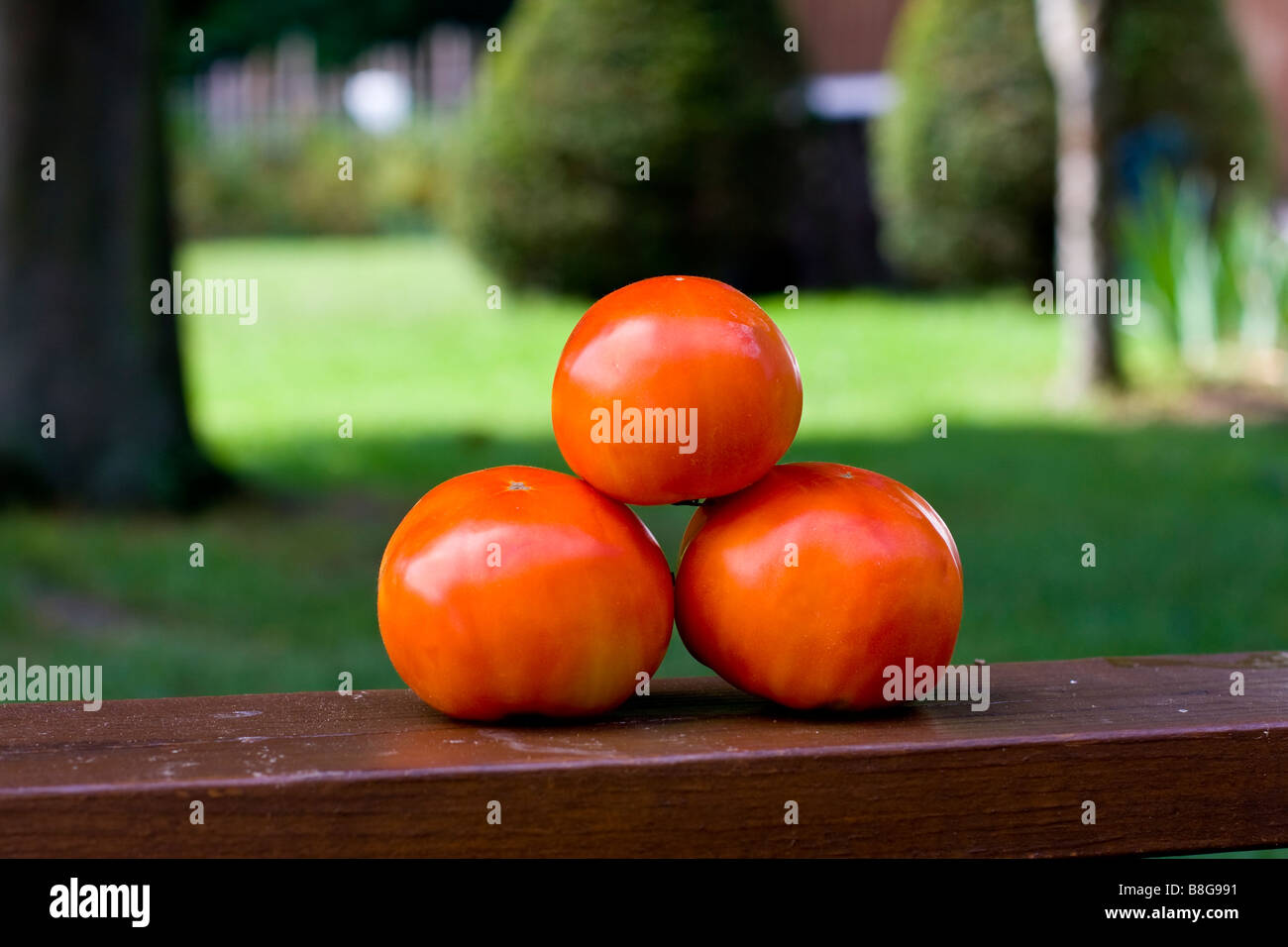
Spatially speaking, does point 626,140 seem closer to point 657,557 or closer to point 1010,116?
point 1010,116

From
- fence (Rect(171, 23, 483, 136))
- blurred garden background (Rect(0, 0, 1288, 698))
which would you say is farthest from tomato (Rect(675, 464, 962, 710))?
fence (Rect(171, 23, 483, 136))

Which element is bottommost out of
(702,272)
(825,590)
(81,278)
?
(825,590)

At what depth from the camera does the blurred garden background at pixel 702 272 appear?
5188 millimetres

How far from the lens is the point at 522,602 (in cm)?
139

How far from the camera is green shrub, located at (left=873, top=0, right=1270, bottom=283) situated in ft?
37.6

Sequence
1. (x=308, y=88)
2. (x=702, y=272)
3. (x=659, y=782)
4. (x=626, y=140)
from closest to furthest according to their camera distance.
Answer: (x=659, y=782) < (x=626, y=140) < (x=702, y=272) < (x=308, y=88)

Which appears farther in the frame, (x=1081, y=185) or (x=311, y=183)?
(x=311, y=183)

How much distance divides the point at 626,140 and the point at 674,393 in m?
10.1

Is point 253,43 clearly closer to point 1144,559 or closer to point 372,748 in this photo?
point 1144,559

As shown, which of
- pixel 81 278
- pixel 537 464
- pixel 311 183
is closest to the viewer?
pixel 81 278

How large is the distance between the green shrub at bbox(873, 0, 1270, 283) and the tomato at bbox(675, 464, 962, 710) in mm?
10582

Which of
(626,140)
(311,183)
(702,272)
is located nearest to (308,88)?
(311,183)

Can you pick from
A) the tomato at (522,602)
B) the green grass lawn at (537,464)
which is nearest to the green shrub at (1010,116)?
the green grass lawn at (537,464)

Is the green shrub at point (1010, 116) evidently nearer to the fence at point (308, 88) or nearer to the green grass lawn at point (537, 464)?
the green grass lawn at point (537, 464)
